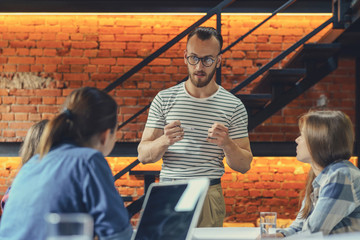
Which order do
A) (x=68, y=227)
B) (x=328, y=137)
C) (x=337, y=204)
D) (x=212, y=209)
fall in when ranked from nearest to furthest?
(x=68, y=227)
(x=337, y=204)
(x=328, y=137)
(x=212, y=209)

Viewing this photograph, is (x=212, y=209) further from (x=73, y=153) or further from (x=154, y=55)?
(x=154, y=55)

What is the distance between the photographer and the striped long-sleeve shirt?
4.73ft

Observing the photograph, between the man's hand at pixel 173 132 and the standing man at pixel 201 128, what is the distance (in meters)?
0.03

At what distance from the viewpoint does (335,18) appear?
11.0 ft

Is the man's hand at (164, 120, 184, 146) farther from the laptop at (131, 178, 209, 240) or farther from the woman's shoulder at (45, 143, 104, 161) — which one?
the woman's shoulder at (45, 143, 104, 161)

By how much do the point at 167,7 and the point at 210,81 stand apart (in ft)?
6.83

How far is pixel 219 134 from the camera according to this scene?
6.05ft

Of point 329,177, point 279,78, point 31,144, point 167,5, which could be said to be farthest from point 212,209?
point 167,5

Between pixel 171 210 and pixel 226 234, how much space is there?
46 centimetres

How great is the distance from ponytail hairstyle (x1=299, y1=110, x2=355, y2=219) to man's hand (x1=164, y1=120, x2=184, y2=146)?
1.69ft

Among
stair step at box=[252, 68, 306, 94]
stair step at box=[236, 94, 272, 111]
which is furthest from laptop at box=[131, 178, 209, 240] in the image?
stair step at box=[252, 68, 306, 94]

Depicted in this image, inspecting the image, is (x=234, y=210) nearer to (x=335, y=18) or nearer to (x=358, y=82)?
(x=358, y=82)

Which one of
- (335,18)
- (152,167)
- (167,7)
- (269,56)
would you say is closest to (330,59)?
(335,18)

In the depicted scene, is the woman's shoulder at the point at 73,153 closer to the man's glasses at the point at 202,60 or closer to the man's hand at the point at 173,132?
the man's hand at the point at 173,132
